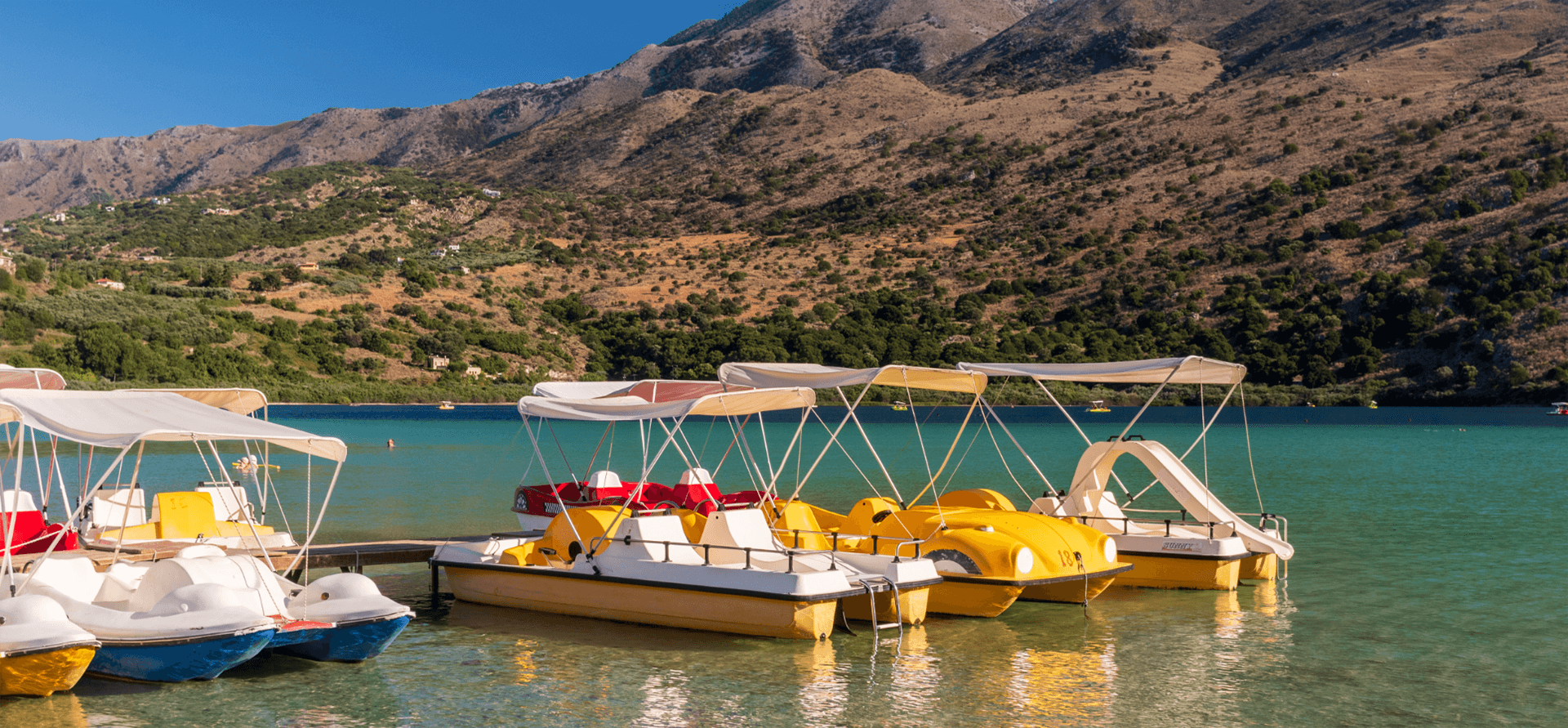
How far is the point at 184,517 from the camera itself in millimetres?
15602

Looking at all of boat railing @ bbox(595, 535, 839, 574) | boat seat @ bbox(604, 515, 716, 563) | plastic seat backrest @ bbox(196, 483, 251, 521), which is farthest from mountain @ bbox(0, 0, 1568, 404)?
boat railing @ bbox(595, 535, 839, 574)

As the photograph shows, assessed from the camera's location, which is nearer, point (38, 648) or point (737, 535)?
point (38, 648)

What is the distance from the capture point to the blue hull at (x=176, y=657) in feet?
30.6

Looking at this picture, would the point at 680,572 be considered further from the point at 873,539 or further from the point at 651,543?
the point at 873,539

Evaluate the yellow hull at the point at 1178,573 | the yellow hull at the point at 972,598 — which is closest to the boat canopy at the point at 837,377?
the yellow hull at the point at 972,598

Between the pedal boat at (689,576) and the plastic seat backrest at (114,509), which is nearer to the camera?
the pedal boat at (689,576)

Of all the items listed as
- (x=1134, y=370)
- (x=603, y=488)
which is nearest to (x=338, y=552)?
(x=603, y=488)

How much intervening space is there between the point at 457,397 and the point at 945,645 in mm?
60448

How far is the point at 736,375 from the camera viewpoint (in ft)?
51.0

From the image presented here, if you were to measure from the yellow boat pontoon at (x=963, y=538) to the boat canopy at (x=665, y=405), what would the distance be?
34cm

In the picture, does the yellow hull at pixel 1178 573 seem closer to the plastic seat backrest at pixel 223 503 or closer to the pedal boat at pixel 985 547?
the pedal boat at pixel 985 547

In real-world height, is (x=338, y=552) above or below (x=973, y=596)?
above

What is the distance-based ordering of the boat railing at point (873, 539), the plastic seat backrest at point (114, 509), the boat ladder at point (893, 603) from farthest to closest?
the plastic seat backrest at point (114, 509) < the boat railing at point (873, 539) < the boat ladder at point (893, 603)

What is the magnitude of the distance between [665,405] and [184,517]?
22.7 ft
